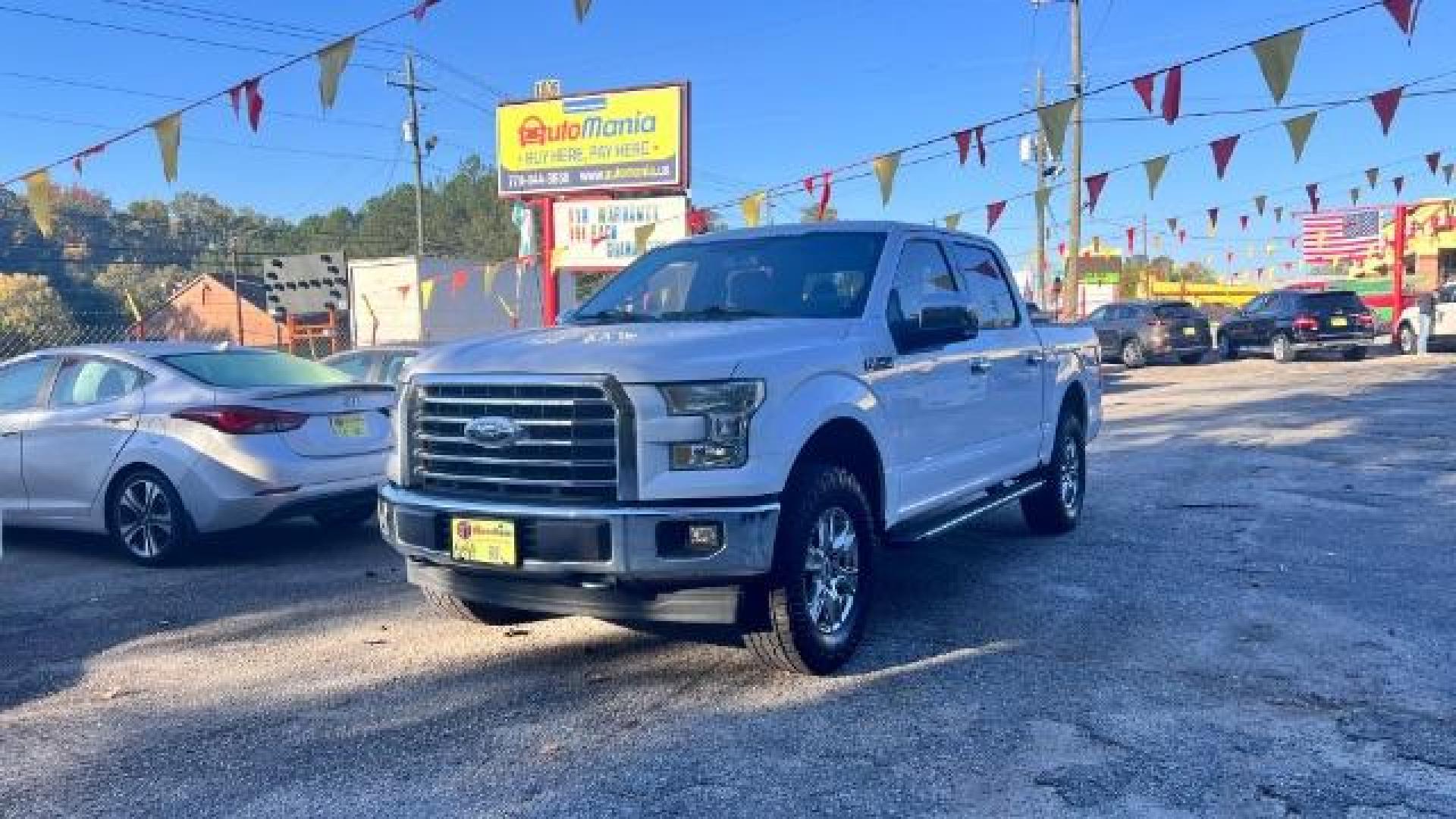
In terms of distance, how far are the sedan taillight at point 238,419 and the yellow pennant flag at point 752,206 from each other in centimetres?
1156

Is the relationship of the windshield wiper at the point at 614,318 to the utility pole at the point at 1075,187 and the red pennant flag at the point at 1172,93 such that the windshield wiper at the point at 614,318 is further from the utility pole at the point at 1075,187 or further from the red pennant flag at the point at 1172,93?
the utility pole at the point at 1075,187

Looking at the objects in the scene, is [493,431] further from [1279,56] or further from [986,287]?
[1279,56]

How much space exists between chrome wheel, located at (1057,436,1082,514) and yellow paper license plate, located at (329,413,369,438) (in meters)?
4.47

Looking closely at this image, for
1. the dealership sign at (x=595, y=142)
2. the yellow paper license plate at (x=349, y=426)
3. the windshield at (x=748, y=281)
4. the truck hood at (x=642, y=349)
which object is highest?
the dealership sign at (x=595, y=142)

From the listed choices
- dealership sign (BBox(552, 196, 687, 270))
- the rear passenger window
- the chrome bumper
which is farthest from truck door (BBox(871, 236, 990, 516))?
dealership sign (BBox(552, 196, 687, 270))

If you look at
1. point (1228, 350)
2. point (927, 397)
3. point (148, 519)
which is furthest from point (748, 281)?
point (1228, 350)

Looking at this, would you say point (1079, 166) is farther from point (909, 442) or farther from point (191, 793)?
point (191, 793)

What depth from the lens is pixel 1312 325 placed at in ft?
86.4

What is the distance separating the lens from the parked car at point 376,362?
11.8m

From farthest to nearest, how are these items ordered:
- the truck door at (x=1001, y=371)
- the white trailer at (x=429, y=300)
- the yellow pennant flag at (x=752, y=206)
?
the white trailer at (x=429, y=300)
the yellow pennant flag at (x=752, y=206)
the truck door at (x=1001, y=371)

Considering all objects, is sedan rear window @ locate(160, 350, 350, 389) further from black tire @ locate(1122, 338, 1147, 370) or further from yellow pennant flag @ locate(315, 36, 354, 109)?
black tire @ locate(1122, 338, 1147, 370)

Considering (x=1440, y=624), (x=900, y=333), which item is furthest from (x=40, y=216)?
(x=1440, y=624)

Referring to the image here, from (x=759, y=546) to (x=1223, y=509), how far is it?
5475 mm

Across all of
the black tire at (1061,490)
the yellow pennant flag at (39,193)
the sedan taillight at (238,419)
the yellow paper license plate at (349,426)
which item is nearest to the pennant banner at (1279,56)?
the black tire at (1061,490)
